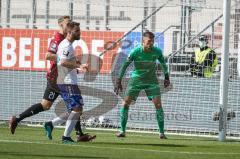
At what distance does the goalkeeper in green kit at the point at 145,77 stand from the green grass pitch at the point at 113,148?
0.47 meters

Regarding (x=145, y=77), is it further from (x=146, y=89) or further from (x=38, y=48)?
(x=38, y=48)

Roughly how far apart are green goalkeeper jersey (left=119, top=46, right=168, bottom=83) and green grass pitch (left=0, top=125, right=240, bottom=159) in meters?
1.22

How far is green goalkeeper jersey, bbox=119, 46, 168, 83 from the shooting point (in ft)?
55.4

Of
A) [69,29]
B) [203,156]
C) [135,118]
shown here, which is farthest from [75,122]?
[135,118]

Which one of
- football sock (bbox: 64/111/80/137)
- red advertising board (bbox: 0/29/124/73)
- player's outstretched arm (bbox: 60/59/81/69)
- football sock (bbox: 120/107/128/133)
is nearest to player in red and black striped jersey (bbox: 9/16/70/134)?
player's outstretched arm (bbox: 60/59/81/69)

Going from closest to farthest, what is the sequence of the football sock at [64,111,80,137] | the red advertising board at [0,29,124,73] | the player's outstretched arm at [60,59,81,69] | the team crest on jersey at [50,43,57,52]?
1. the player's outstretched arm at [60,59,81,69]
2. the football sock at [64,111,80,137]
3. the team crest on jersey at [50,43,57,52]
4. the red advertising board at [0,29,124,73]

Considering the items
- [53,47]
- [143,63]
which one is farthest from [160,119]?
[53,47]

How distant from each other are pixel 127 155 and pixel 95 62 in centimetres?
864

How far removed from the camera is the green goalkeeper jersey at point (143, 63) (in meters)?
16.9

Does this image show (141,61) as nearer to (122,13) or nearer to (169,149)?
(169,149)

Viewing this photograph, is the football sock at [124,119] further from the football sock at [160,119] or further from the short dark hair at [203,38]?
the short dark hair at [203,38]

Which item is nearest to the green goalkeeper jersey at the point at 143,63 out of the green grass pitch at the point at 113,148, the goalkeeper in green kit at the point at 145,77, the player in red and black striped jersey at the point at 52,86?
the goalkeeper in green kit at the point at 145,77

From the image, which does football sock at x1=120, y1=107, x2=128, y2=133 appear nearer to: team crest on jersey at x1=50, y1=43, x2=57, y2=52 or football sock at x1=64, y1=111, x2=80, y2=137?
team crest on jersey at x1=50, y1=43, x2=57, y2=52

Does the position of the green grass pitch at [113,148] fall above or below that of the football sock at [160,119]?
below
